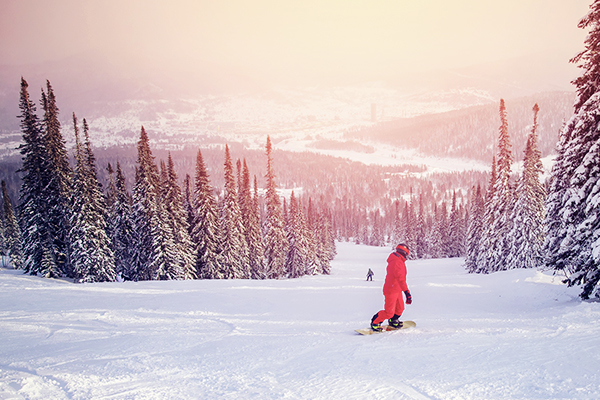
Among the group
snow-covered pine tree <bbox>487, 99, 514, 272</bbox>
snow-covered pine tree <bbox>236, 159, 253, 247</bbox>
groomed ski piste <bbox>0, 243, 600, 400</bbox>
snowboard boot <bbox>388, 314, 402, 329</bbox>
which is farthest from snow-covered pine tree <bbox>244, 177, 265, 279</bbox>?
snowboard boot <bbox>388, 314, 402, 329</bbox>

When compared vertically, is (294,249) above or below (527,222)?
below

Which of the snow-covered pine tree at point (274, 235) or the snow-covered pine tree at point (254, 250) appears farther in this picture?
the snow-covered pine tree at point (254, 250)

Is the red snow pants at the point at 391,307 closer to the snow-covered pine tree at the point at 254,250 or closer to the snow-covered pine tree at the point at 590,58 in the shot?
the snow-covered pine tree at the point at 590,58

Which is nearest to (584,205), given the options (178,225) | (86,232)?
(178,225)

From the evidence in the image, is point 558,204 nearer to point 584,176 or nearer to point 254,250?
point 584,176

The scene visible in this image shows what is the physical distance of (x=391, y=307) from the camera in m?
7.98

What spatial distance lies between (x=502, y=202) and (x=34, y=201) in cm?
4256

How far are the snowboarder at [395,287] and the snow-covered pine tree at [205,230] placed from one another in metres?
28.1

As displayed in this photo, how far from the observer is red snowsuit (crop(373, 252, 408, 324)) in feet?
25.6

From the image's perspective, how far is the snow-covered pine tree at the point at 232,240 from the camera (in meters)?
35.0

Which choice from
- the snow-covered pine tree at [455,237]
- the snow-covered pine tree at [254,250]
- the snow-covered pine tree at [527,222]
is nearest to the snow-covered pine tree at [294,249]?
the snow-covered pine tree at [254,250]

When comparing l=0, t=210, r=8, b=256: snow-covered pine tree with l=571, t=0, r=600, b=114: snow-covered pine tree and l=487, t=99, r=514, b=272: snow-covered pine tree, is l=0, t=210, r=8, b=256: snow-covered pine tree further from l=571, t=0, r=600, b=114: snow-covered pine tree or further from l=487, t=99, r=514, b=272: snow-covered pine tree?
l=571, t=0, r=600, b=114: snow-covered pine tree

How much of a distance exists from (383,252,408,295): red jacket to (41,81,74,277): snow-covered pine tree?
98.6 ft

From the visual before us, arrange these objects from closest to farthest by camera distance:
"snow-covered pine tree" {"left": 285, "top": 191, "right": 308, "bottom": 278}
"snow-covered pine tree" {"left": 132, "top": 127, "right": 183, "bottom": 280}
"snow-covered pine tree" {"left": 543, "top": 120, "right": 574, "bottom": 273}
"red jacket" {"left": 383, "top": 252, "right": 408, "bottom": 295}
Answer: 1. "red jacket" {"left": 383, "top": 252, "right": 408, "bottom": 295}
2. "snow-covered pine tree" {"left": 543, "top": 120, "right": 574, "bottom": 273}
3. "snow-covered pine tree" {"left": 132, "top": 127, "right": 183, "bottom": 280}
4. "snow-covered pine tree" {"left": 285, "top": 191, "right": 308, "bottom": 278}
